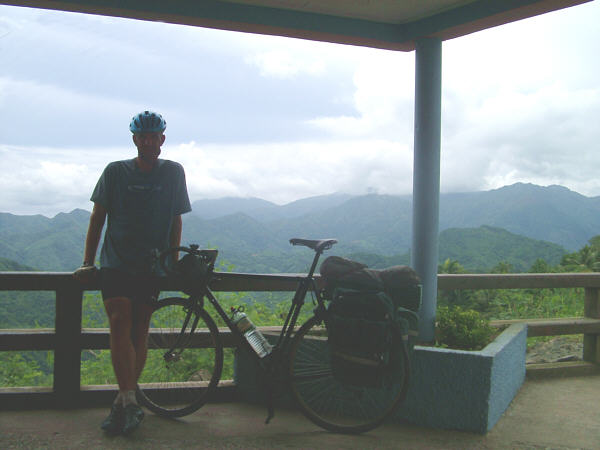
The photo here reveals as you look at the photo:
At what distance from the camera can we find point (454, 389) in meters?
3.34

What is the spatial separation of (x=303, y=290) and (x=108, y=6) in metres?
2.40

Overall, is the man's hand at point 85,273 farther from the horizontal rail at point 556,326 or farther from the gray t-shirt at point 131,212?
the horizontal rail at point 556,326

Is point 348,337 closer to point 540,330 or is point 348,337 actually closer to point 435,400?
point 435,400

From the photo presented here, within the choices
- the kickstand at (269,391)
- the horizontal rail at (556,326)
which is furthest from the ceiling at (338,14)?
the horizontal rail at (556,326)

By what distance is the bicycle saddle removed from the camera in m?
3.25

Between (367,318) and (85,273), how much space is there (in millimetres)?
1808

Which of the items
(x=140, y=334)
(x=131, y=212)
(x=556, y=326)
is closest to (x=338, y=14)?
(x=131, y=212)

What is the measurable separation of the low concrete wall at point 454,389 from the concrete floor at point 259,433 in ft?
0.25

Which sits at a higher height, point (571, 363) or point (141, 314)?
point (141, 314)

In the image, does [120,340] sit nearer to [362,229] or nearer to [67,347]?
[67,347]

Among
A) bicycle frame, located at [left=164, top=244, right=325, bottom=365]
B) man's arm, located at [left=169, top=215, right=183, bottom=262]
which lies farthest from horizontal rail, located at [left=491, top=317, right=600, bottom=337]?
man's arm, located at [left=169, top=215, right=183, bottom=262]

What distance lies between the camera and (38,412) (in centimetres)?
357

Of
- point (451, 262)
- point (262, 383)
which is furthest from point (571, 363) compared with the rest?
point (451, 262)

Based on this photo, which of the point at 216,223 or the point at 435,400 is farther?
the point at 216,223
